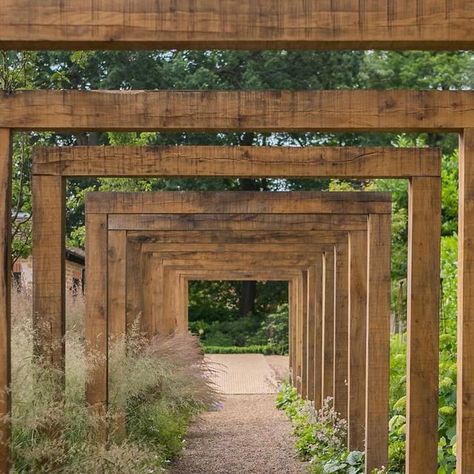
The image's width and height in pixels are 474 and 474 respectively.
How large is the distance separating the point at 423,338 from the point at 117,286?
203 inches

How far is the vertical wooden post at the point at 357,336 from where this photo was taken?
10.7 meters

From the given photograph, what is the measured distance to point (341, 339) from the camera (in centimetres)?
1191

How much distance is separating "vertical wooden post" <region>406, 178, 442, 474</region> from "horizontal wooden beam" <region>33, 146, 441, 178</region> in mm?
Result: 1040

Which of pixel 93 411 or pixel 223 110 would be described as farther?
pixel 93 411

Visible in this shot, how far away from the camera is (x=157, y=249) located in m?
15.9

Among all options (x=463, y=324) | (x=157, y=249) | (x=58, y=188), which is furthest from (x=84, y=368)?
(x=157, y=249)

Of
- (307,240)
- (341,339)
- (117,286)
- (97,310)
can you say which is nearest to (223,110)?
(97,310)

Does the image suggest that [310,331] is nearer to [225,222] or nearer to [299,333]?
[299,333]

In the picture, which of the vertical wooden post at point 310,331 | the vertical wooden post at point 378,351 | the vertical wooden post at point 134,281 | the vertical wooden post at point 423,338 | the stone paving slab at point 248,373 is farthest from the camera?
the stone paving slab at point 248,373

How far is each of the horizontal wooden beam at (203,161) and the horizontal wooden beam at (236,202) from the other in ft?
6.15

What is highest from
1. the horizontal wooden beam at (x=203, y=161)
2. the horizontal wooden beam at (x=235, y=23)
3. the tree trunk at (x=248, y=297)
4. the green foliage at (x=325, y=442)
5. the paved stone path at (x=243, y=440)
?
the horizontal wooden beam at (x=235, y=23)

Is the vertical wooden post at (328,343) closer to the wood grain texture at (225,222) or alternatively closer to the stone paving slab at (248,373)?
the wood grain texture at (225,222)

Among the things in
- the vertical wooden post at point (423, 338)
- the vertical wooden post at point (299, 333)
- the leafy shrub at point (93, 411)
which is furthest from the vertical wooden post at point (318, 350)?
the vertical wooden post at point (423, 338)

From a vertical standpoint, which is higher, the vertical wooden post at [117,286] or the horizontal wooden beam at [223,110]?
the horizontal wooden beam at [223,110]
